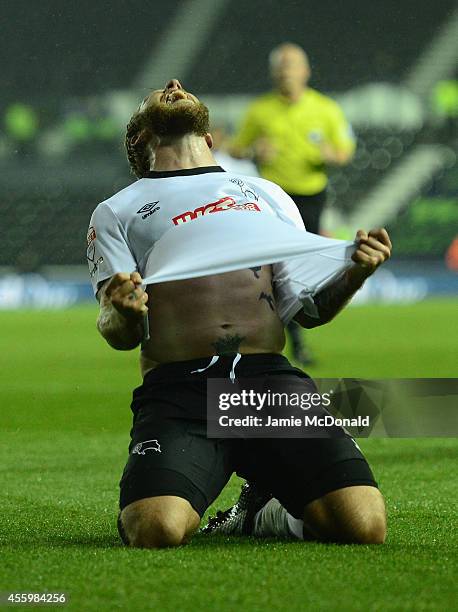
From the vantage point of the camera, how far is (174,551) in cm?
288

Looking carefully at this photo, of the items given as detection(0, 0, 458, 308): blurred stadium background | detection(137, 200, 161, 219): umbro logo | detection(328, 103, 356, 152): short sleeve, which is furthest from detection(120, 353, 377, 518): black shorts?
detection(0, 0, 458, 308): blurred stadium background

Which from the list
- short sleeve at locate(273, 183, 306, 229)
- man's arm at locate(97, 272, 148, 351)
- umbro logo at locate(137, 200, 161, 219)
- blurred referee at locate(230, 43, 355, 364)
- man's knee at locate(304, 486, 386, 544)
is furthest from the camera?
blurred referee at locate(230, 43, 355, 364)

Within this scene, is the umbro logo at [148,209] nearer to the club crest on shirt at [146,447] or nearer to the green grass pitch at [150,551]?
the club crest on shirt at [146,447]

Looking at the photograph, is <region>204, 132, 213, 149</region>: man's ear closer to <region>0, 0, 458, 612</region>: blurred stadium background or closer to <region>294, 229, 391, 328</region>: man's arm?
<region>294, 229, 391, 328</region>: man's arm

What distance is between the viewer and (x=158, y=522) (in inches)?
114

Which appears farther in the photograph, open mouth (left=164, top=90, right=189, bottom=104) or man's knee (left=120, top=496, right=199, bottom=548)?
open mouth (left=164, top=90, right=189, bottom=104)

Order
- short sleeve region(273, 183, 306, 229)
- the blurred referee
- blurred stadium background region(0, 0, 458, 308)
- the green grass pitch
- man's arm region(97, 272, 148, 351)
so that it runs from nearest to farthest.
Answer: the green grass pitch → man's arm region(97, 272, 148, 351) → short sleeve region(273, 183, 306, 229) → the blurred referee → blurred stadium background region(0, 0, 458, 308)

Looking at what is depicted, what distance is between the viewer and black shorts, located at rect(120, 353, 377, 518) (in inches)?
118

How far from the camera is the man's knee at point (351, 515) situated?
9.73ft

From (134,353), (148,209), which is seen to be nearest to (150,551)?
(148,209)

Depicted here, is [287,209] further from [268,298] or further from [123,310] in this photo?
[123,310]

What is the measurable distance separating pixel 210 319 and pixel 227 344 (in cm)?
8

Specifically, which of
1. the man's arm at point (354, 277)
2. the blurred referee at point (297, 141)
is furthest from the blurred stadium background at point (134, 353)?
→ the blurred referee at point (297, 141)

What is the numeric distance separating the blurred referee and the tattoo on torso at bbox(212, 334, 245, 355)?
513 centimetres
